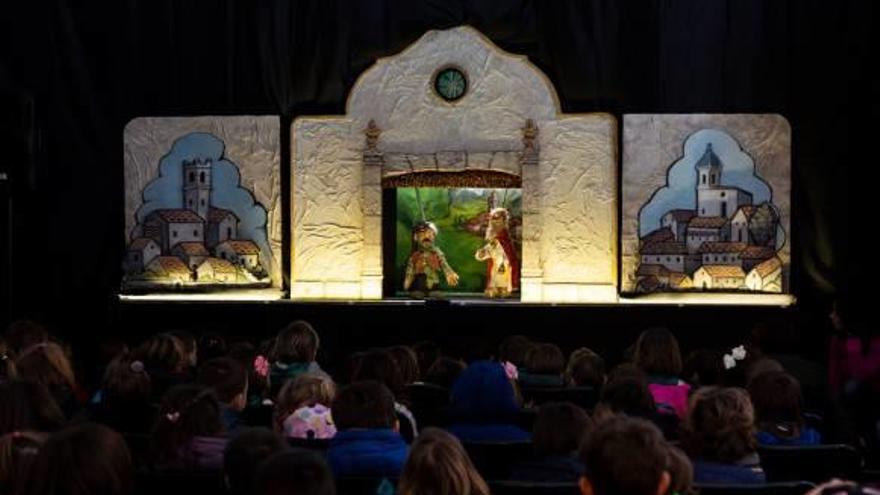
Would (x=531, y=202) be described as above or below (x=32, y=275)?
above

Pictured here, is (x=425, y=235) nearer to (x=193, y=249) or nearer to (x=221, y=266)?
(x=221, y=266)

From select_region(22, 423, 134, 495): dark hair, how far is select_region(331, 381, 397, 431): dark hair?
1195mm

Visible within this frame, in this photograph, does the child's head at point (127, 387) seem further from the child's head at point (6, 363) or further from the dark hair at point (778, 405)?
the dark hair at point (778, 405)

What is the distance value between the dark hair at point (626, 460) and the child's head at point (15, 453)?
Answer: 147 centimetres

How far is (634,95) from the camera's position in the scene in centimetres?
1061

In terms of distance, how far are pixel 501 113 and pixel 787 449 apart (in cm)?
674

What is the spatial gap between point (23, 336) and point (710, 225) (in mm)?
6099

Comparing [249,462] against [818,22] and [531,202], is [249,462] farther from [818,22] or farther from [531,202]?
[818,22]

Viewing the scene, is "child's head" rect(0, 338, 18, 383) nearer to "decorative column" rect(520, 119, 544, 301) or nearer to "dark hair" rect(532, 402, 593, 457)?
"dark hair" rect(532, 402, 593, 457)

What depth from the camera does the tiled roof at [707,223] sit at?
10.6 m

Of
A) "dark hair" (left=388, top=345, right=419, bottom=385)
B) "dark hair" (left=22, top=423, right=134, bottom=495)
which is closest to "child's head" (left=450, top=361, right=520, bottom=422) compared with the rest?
"dark hair" (left=388, top=345, right=419, bottom=385)

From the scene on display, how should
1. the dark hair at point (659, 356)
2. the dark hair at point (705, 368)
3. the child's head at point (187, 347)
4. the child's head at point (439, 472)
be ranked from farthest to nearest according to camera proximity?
the dark hair at point (705, 368) < the child's head at point (187, 347) < the dark hair at point (659, 356) < the child's head at point (439, 472)

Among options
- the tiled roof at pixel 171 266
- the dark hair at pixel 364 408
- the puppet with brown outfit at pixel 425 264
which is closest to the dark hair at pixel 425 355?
the dark hair at pixel 364 408

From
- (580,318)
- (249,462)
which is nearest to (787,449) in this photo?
(249,462)
